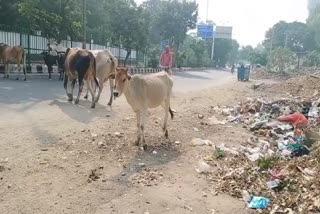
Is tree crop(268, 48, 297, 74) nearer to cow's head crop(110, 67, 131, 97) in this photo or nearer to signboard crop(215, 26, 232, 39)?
signboard crop(215, 26, 232, 39)

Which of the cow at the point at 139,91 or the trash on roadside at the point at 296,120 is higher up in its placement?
the cow at the point at 139,91

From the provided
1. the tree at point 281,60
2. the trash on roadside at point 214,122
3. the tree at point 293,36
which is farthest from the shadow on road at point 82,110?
the tree at point 293,36

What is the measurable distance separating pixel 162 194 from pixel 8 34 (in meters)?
17.5

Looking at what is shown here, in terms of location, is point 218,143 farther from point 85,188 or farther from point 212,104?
point 212,104

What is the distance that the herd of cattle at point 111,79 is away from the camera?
691cm

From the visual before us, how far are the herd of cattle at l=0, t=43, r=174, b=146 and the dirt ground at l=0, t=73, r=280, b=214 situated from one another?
635 millimetres

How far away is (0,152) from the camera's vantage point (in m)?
6.08

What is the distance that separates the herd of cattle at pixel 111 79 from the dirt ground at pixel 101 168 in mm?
635

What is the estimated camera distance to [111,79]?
9.52 meters

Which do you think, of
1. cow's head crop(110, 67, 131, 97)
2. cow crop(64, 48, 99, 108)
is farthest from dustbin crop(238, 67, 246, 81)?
cow's head crop(110, 67, 131, 97)

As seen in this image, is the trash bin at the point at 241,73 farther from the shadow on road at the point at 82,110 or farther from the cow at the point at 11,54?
the shadow on road at the point at 82,110

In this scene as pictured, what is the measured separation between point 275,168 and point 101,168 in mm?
2754

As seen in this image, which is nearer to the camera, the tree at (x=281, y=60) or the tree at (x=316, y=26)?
the tree at (x=281, y=60)

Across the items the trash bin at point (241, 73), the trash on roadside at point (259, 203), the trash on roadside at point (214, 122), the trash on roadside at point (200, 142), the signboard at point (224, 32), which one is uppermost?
the signboard at point (224, 32)
